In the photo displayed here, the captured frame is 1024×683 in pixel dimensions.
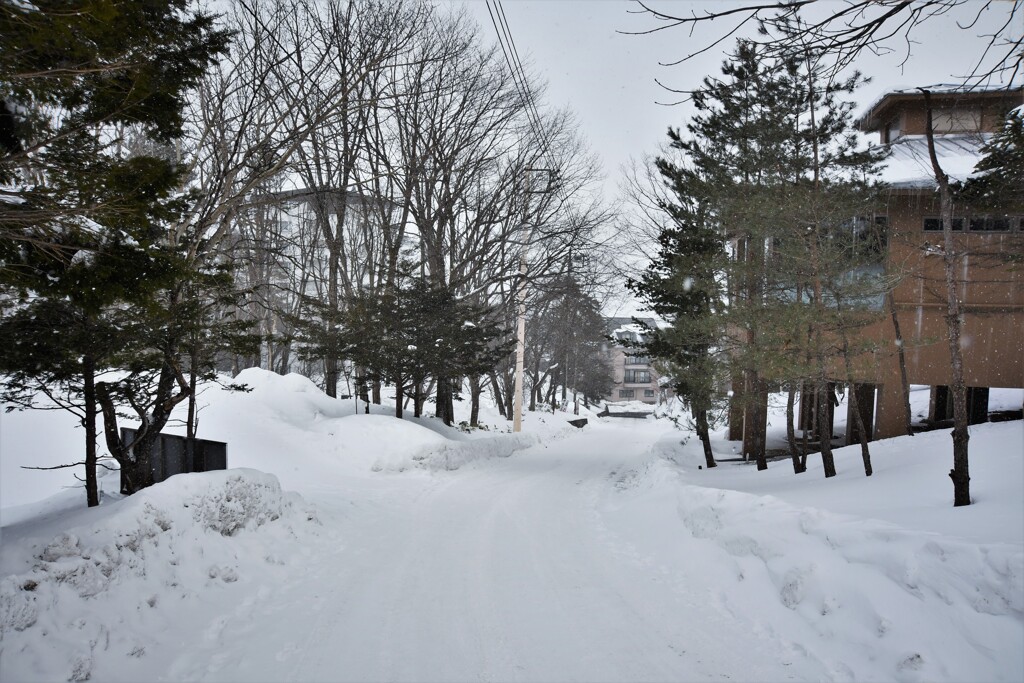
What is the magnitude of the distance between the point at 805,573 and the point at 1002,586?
1.54 meters

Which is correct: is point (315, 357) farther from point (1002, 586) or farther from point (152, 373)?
point (1002, 586)

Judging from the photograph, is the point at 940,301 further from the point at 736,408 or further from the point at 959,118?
→ the point at 959,118

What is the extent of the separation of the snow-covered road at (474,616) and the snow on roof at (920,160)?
1471cm

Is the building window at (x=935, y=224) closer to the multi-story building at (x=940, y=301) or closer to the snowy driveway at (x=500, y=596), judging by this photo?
the multi-story building at (x=940, y=301)

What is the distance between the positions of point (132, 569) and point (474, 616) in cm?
305

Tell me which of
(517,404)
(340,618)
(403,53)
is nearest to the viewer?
(340,618)

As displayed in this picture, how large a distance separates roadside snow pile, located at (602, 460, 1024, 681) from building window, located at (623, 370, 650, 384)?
8155 cm

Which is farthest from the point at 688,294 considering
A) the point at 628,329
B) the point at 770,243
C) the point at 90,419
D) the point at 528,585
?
the point at 628,329

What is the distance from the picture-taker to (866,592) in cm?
464

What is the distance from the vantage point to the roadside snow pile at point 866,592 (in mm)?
3900

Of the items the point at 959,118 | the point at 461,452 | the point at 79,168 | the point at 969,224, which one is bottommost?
the point at 461,452

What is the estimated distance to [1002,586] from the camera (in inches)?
157

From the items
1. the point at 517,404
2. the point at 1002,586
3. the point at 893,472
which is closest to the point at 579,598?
the point at 1002,586

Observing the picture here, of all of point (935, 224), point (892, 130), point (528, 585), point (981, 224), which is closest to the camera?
point (528, 585)
